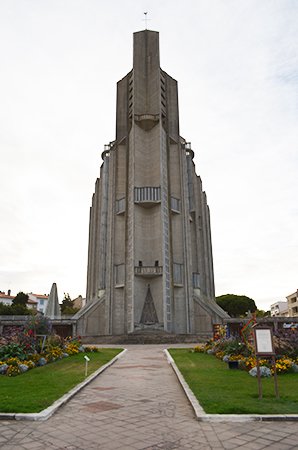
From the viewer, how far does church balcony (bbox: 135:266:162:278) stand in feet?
117

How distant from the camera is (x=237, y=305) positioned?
65.1m

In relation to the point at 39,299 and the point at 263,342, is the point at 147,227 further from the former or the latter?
the point at 39,299

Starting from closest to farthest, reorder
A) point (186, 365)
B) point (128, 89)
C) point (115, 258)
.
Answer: point (186, 365), point (115, 258), point (128, 89)

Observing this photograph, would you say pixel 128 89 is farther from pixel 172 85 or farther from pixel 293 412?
pixel 293 412

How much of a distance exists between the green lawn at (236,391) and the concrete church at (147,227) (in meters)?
23.3

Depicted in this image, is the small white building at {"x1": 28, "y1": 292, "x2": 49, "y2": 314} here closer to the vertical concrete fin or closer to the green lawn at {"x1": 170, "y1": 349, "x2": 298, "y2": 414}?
the vertical concrete fin

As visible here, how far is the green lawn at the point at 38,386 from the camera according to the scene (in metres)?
6.53

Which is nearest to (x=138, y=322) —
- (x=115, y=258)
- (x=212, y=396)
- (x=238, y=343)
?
(x=115, y=258)

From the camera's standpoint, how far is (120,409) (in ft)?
21.8

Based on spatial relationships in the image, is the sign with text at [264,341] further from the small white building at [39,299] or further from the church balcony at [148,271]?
the small white building at [39,299]

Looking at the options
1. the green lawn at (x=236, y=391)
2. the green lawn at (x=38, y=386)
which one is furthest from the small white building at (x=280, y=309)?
the green lawn at (x=38, y=386)

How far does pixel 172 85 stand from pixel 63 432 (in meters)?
46.3

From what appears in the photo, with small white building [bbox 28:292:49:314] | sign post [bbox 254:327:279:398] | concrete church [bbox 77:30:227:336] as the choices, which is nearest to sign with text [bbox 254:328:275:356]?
sign post [bbox 254:327:279:398]

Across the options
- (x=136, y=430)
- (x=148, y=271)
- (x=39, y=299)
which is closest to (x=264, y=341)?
(x=136, y=430)
